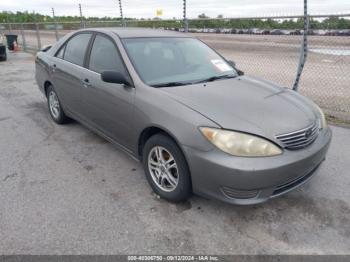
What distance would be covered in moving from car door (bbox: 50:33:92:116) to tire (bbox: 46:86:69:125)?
21 cm

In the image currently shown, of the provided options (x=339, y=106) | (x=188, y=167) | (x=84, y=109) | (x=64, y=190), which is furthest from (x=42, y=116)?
(x=339, y=106)

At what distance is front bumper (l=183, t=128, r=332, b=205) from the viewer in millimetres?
2375

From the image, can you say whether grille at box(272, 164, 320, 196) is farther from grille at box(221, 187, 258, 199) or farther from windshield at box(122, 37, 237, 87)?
windshield at box(122, 37, 237, 87)

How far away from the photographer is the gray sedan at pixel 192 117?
2.44m

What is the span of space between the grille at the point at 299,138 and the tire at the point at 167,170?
0.83 m

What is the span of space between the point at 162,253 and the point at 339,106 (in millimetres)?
5358

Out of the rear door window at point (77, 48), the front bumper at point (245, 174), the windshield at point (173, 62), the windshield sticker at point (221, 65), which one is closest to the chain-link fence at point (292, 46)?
the windshield sticker at point (221, 65)

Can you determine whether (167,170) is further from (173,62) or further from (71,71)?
(71,71)

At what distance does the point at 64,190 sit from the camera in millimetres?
3164

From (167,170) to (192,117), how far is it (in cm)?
62

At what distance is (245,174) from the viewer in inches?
92.9

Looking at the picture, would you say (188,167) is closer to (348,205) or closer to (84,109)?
(348,205)

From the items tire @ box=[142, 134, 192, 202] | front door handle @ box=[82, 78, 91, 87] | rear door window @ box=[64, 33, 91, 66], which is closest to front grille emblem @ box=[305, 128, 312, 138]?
tire @ box=[142, 134, 192, 202]

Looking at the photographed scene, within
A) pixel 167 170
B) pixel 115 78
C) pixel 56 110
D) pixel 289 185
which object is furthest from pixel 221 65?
pixel 56 110
